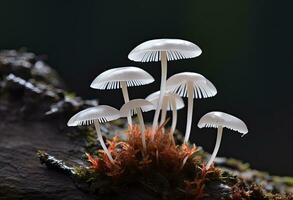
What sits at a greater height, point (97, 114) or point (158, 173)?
point (97, 114)

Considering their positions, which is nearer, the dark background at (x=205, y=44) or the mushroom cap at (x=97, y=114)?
the mushroom cap at (x=97, y=114)

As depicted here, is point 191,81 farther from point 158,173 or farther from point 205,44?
point 205,44

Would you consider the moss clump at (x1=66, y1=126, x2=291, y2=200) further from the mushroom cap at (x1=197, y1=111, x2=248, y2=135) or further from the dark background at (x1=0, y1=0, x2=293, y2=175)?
the dark background at (x1=0, y1=0, x2=293, y2=175)

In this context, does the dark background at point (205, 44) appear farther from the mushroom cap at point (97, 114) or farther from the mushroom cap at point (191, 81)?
the mushroom cap at point (97, 114)

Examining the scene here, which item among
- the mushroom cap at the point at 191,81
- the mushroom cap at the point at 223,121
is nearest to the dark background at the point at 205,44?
the mushroom cap at the point at 191,81

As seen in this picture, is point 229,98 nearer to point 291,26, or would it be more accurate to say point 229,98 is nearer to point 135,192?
point 291,26

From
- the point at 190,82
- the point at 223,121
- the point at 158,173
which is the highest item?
the point at 190,82

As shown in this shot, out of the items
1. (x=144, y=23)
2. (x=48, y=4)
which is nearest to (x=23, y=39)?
(x=48, y=4)

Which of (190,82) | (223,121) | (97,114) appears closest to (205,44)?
(190,82)

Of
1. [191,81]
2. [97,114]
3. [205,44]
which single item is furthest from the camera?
[205,44]
